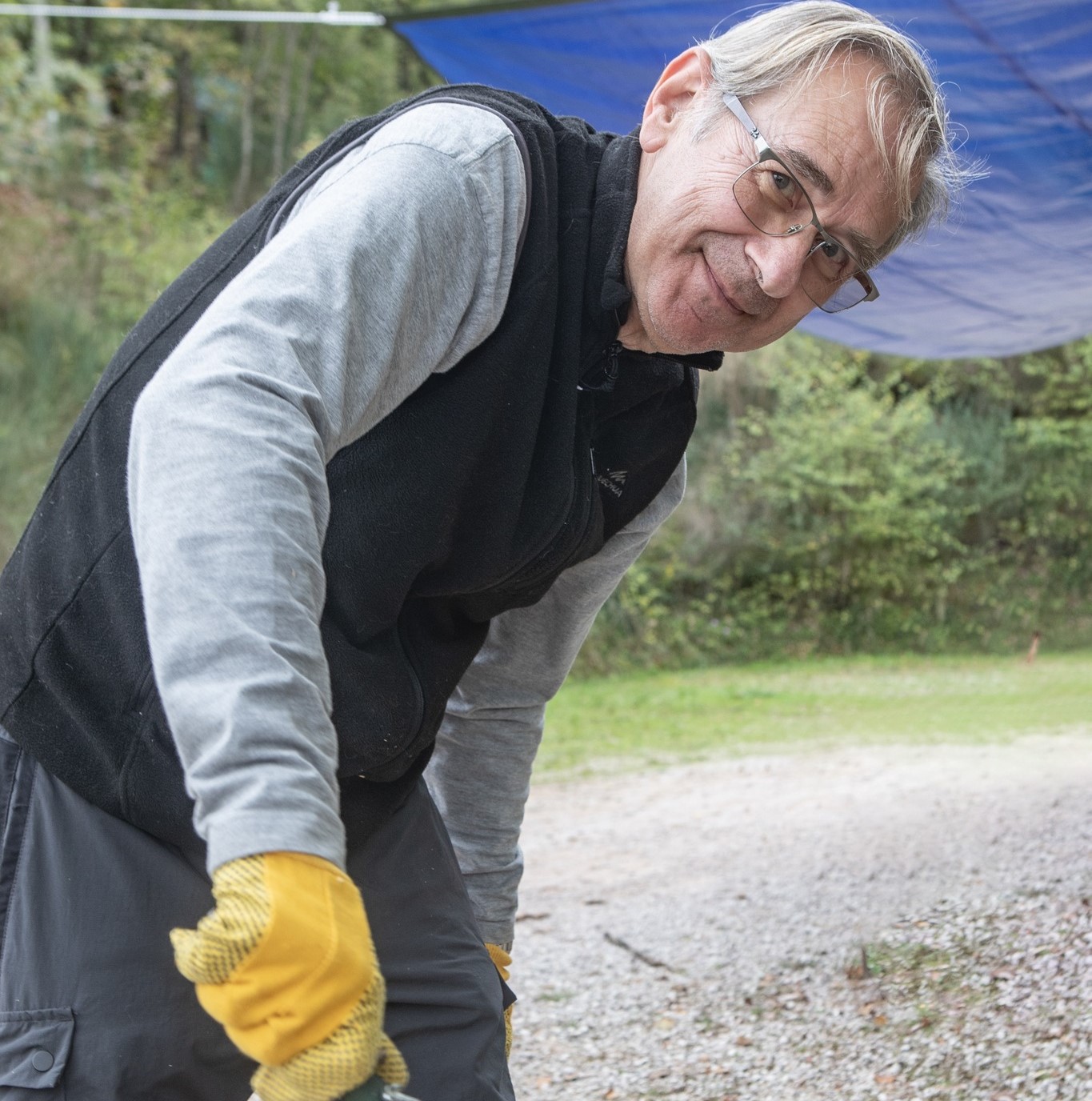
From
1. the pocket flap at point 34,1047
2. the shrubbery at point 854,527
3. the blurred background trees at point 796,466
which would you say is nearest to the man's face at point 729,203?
the pocket flap at point 34,1047

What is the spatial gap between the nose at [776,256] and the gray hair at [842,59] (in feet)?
0.44

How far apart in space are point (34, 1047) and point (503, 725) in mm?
905

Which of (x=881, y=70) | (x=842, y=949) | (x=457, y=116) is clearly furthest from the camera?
(x=842, y=949)

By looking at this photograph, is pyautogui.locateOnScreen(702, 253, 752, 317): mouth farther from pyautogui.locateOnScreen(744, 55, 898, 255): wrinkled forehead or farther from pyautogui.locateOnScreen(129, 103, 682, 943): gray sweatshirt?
pyautogui.locateOnScreen(129, 103, 682, 943): gray sweatshirt

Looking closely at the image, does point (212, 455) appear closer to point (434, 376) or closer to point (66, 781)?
point (434, 376)

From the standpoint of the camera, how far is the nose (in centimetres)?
149

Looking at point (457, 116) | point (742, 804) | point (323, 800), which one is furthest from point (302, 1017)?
point (742, 804)

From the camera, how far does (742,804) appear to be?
5316 millimetres

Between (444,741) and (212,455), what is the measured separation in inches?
46.7

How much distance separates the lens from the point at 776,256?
1490 mm

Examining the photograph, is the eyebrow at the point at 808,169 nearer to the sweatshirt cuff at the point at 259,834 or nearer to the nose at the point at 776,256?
the nose at the point at 776,256

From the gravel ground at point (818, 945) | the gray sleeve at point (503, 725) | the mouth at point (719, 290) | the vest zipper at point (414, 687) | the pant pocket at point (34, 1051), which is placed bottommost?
the gravel ground at point (818, 945)

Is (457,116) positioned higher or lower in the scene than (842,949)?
higher

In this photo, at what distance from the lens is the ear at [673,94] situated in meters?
1.53
